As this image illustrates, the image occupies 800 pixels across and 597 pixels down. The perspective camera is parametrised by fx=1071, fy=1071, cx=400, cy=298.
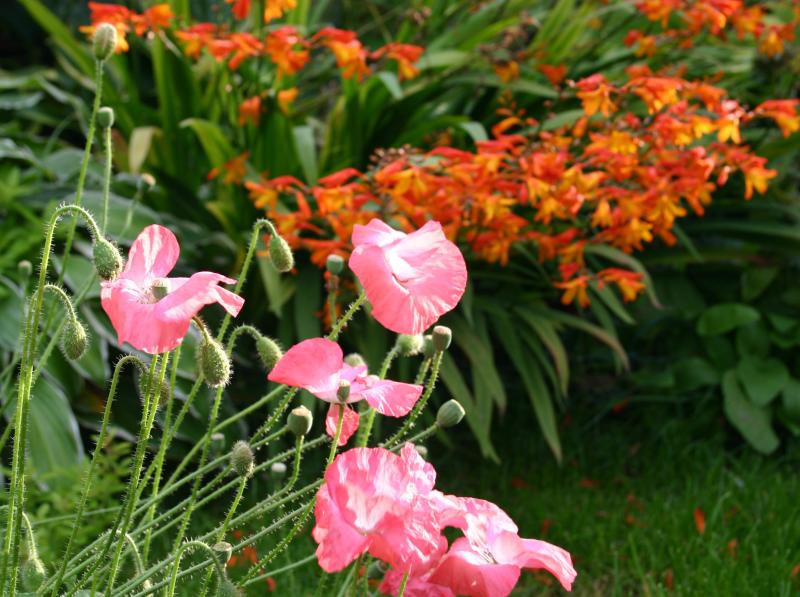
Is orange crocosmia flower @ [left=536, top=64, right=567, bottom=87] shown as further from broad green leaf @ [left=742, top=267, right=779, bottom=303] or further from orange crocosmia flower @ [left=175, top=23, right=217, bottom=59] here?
orange crocosmia flower @ [left=175, top=23, right=217, bottom=59]

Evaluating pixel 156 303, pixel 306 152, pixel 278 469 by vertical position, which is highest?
pixel 156 303

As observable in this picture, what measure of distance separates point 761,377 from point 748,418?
15cm

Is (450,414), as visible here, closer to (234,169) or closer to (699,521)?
(699,521)

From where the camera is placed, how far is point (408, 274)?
871mm

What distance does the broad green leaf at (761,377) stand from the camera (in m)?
2.73

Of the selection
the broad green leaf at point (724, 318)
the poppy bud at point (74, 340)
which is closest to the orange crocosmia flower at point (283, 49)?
the broad green leaf at point (724, 318)

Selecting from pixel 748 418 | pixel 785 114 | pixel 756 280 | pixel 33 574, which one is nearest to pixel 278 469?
pixel 33 574

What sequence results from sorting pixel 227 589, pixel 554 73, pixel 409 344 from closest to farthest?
1. pixel 227 589
2. pixel 409 344
3. pixel 554 73

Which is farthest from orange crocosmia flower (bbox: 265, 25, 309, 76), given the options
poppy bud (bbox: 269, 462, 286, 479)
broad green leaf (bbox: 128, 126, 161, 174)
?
poppy bud (bbox: 269, 462, 286, 479)

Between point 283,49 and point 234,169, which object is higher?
point 283,49

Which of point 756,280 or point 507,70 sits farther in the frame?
point 756,280

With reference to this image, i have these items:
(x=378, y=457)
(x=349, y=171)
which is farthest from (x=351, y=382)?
(x=349, y=171)

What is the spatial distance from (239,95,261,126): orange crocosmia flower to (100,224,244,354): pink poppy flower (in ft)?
5.94

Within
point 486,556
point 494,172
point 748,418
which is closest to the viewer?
point 486,556
